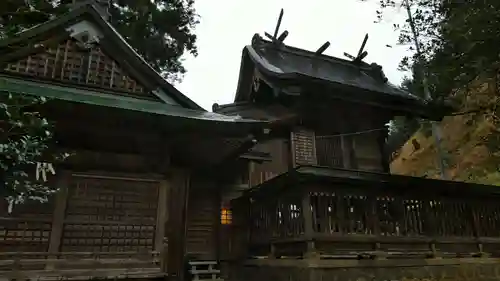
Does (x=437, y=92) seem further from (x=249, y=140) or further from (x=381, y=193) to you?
(x=249, y=140)

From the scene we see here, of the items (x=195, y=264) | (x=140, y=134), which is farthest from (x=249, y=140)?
(x=195, y=264)

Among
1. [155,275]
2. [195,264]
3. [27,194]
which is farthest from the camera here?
[195,264]

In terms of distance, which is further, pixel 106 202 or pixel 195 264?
pixel 195 264

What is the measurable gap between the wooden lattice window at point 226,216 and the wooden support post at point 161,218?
2.69 metres

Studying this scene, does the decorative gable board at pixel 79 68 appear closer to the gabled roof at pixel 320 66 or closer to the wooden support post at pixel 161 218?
the wooden support post at pixel 161 218

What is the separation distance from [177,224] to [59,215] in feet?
7.83

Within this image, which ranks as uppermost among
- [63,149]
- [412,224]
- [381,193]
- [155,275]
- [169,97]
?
[169,97]

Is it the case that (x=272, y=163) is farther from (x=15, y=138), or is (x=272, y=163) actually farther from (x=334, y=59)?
(x=15, y=138)

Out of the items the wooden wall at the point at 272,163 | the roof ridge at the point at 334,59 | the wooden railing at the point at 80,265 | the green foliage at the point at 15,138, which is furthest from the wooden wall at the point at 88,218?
the roof ridge at the point at 334,59

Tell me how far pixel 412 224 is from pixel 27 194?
825cm

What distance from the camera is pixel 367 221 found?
27.1 feet

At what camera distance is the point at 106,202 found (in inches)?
301

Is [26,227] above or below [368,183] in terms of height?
below

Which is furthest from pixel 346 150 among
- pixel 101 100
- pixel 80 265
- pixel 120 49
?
pixel 80 265
